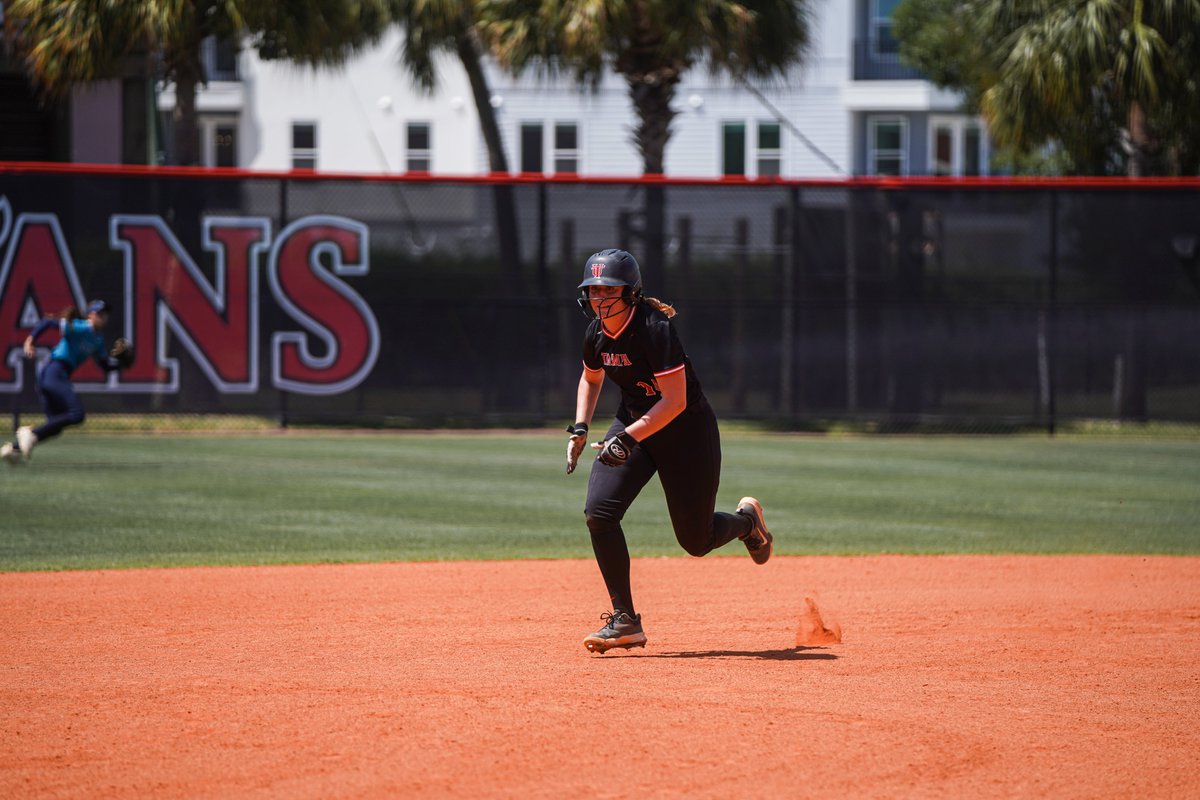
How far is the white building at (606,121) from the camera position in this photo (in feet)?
126

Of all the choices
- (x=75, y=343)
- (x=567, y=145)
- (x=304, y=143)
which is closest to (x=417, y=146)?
(x=304, y=143)

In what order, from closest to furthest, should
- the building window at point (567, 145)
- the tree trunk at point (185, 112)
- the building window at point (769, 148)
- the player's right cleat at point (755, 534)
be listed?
the player's right cleat at point (755, 534) < the tree trunk at point (185, 112) < the building window at point (567, 145) < the building window at point (769, 148)

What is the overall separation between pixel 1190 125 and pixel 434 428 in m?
12.3

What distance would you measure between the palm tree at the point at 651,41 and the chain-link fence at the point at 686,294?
4.07 feet

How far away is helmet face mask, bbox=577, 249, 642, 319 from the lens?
6.09m

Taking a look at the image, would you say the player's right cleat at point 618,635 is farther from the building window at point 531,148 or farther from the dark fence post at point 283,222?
the building window at point 531,148

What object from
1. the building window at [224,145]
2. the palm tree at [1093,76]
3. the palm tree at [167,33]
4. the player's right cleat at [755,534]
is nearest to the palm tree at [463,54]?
the palm tree at [167,33]

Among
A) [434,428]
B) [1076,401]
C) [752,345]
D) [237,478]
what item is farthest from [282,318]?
[1076,401]

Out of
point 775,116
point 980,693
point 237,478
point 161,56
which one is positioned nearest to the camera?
point 980,693

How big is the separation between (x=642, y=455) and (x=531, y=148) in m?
33.2

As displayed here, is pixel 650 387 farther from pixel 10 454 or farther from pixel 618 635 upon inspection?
pixel 10 454

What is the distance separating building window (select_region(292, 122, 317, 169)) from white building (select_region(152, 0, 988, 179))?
29mm

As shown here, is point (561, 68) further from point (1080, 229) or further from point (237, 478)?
point (237, 478)

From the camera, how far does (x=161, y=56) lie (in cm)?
2077
